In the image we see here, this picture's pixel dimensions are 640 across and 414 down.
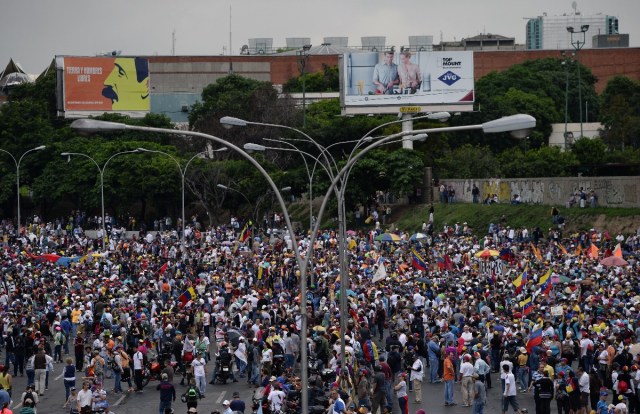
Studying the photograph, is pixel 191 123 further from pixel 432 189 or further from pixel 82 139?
pixel 432 189

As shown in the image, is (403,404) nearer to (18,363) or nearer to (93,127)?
(93,127)

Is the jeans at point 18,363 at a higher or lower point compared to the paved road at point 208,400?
higher

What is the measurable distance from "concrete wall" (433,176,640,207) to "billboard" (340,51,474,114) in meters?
6.57

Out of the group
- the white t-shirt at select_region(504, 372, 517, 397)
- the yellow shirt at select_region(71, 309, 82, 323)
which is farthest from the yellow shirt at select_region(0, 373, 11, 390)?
the white t-shirt at select_region(504, 372, 517, 397)

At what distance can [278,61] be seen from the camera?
133875mm

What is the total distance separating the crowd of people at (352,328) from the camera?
85.1 ft

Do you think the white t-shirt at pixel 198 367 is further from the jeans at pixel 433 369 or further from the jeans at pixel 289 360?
the jeans at pixel 433 369

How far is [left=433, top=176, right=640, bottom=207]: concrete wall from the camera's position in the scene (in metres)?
58.8

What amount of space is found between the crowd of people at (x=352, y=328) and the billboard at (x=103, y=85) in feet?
144

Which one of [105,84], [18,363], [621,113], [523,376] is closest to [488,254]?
[523,376]

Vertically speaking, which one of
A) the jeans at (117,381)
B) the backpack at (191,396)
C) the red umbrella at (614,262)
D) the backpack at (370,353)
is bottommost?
the jeans at (117,381)

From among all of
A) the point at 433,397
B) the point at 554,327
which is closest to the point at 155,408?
the point at 433,397

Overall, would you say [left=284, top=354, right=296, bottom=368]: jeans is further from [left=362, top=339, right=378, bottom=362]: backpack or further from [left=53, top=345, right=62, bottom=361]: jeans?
[left=53, top=345, right=62, bottom=361]: jeans

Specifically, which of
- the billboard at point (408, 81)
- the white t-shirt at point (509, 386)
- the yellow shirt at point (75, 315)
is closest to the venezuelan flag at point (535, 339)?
the white t-shirt at point (509, 386)
